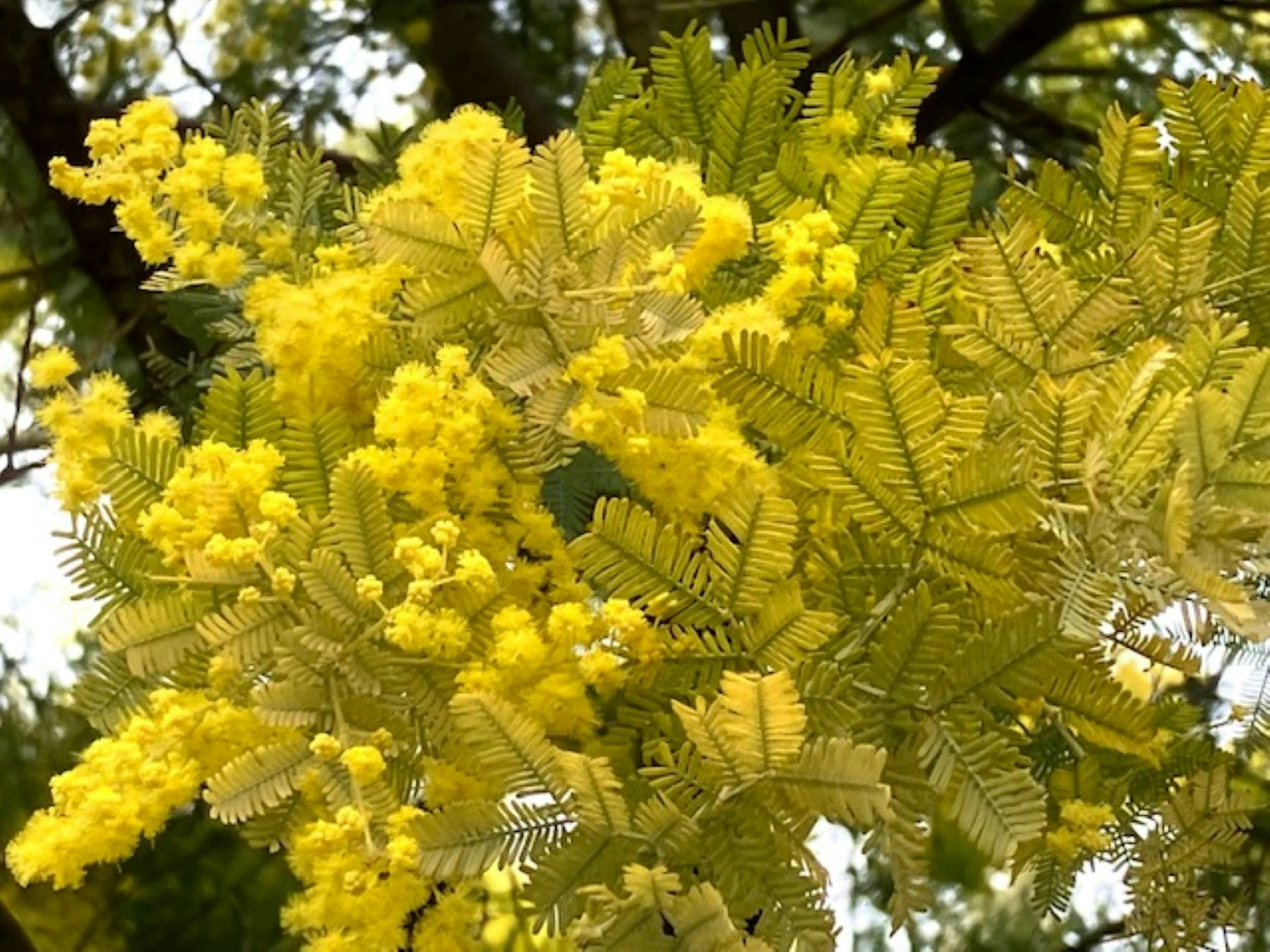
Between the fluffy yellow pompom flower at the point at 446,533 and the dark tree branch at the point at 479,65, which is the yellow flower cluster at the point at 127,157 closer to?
the fluffy yellow pompom flower at the point at 446,533

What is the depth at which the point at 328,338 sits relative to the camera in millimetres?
398

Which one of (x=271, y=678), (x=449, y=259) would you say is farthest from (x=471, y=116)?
(x=271, y=678)

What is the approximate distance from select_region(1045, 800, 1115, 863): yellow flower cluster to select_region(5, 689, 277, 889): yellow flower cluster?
23cm

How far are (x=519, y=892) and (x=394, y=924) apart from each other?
0.10 feet

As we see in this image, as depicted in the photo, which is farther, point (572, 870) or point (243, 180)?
point (243, 180)

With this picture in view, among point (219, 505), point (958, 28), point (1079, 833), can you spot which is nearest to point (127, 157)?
point (219, 505)

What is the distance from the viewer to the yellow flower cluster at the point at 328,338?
40 cm

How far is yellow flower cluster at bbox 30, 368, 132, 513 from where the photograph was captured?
41 cm

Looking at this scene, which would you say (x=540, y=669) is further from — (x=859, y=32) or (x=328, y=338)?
(x=859, y=32)

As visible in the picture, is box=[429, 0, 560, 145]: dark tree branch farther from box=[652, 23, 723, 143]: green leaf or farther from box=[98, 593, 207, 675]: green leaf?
box=[98, 593, 207, 675]: green leaf

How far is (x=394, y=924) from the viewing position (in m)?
0.35

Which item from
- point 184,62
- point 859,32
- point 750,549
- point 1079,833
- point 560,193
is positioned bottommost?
point 1079,833

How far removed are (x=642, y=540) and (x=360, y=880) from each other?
10cm

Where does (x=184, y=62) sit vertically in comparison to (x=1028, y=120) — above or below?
above
